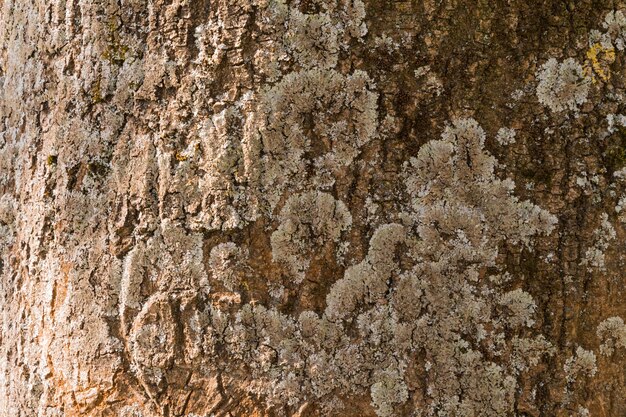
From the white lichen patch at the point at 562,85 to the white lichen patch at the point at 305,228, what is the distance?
0.36 metres

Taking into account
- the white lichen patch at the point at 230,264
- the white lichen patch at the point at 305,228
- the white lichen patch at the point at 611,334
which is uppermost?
the white lichen patch at the point at 305,228

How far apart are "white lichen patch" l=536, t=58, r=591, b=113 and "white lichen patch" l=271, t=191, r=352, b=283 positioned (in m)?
0.36

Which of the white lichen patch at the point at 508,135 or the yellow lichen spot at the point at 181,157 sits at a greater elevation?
the white lichen patch at the point at 508,135

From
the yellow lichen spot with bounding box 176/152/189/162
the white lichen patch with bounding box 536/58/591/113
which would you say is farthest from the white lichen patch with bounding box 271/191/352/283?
the white lichen patch with bounding box 536/58/591/113

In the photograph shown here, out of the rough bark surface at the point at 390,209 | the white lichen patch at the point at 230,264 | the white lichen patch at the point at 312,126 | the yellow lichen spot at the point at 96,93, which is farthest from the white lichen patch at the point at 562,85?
the yellow lichen spot at the point at 96,93

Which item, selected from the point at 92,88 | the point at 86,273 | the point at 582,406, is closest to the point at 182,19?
the point at 92,88

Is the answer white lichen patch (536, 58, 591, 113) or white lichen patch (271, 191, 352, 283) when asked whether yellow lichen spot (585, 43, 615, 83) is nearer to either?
white lichen patch (536, 58, 591, 113)

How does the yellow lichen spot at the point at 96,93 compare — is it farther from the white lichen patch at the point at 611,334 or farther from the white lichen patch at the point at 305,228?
the white lichen patch at the point at 611,334

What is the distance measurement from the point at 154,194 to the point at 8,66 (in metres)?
0.49

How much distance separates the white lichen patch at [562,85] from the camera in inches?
40.6

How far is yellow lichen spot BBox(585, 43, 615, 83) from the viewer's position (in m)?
1.04

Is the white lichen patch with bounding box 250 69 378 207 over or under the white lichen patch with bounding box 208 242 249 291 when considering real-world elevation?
over

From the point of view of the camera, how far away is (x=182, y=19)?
3.46 feet

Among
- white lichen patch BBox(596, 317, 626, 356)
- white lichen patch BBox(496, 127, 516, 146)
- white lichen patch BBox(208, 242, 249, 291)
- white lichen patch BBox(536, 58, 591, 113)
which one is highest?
white lichen patch BBox(536, 58, 591, 113)
